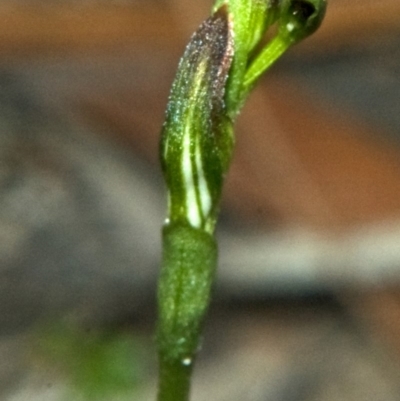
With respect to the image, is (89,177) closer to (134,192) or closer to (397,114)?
(134,192)

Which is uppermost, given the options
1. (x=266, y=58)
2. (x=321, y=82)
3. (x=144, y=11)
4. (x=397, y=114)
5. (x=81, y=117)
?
(x=144, y=11)

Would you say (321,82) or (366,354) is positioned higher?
(321,82)

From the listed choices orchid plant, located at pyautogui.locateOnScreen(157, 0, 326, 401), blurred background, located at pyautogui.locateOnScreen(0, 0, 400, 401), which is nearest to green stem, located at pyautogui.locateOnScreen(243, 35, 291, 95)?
orchid plant, located at pyautogui.locateOnScreen(157, 0, 326, 401)

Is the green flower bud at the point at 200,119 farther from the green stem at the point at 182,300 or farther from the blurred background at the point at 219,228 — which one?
the blurred background at the point at 219,228

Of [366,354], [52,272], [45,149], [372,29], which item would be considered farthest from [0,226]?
[372,29]

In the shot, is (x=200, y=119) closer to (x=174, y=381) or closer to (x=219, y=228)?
(x=174, y=381)

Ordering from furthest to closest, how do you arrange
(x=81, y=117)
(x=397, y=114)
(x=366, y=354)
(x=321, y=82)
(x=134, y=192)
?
(x=321, y=82) < (x=397, y=114) < (x=81, y=117) < (x=134, y=192) < (x=366, y=354)
